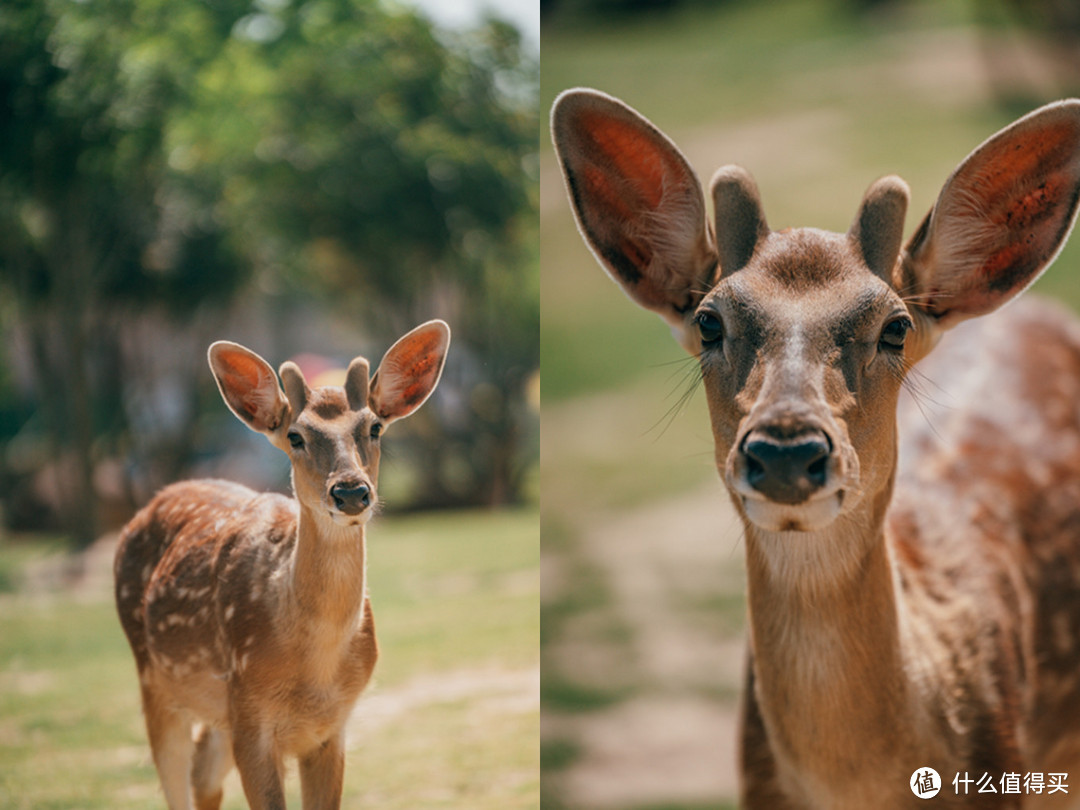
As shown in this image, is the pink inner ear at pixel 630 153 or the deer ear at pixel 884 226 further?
the pink inner ear at pixel 630 153

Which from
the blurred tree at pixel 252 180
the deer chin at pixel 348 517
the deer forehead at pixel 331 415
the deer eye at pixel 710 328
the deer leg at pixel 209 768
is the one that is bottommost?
the deer leg at pixel 209 768

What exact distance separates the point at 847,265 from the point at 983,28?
12745mm

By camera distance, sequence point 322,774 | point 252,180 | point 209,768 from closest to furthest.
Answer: point 322,774
point 209,768
point 252,180

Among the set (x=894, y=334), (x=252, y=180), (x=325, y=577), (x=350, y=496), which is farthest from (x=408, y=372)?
(x=252, y=180)

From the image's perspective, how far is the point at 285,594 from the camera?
222 centimetres

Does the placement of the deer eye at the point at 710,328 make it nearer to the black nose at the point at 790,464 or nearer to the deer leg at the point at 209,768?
the black nose at the point at 790,464

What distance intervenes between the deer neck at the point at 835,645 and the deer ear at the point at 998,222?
1.60 feet

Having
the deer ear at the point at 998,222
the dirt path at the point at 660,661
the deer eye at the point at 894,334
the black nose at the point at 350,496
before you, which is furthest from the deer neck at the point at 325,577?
the dirt path at the point at 660,661

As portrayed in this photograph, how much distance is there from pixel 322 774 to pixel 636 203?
1436mm

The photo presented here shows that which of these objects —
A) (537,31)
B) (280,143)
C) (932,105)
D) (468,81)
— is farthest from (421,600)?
(932,105)

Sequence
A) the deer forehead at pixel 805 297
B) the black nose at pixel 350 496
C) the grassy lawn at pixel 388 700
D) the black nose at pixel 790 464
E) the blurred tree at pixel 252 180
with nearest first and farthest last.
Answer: the black nose at pixel 790 464
the black nose at pixel 350 496
the deer forehead at pixel 805 297
the grassy lawn at pixel 388 700
the blurred tree at pixel 252 180

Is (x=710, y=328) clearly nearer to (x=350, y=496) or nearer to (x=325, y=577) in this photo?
(x=350, y=496)

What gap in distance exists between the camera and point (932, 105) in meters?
11.7

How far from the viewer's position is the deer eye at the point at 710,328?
229 cm
